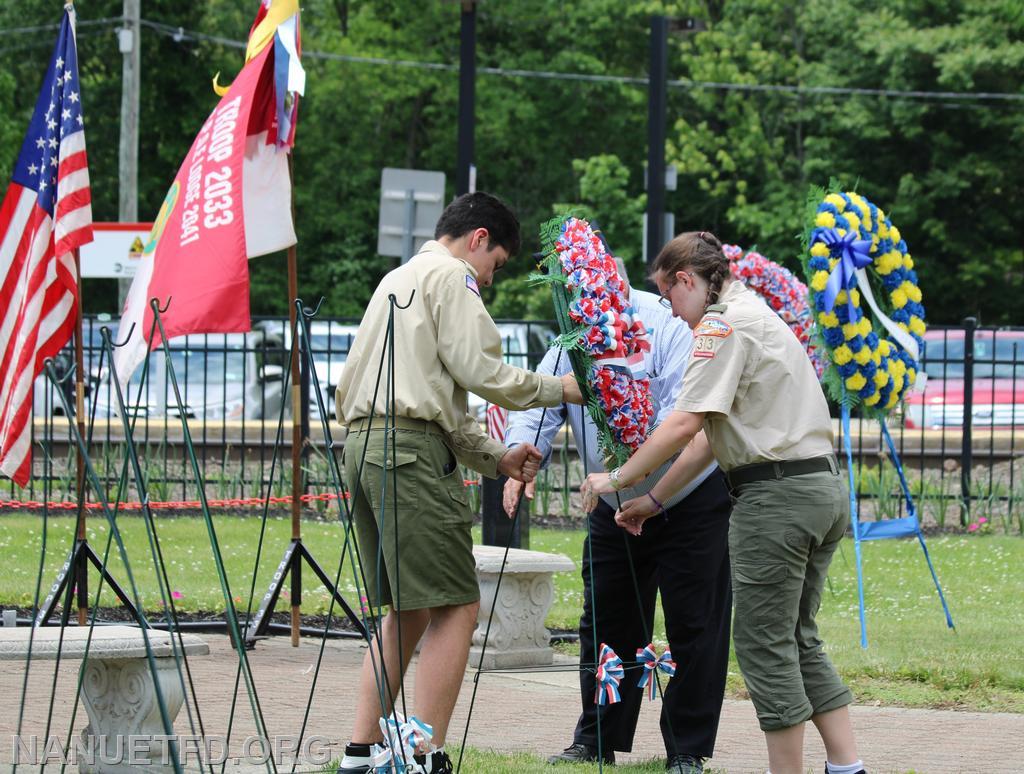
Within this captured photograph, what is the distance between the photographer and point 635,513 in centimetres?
530

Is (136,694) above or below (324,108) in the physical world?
below

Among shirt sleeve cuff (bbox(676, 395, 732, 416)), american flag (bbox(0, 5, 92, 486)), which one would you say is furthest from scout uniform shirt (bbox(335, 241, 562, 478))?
american flag (bbox(0, 5, 92, 486))

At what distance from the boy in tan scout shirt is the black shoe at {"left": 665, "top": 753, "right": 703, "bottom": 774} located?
35.4 inches

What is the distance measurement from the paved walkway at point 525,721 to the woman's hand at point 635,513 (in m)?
→ 0.54

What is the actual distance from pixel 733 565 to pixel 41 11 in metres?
32.8

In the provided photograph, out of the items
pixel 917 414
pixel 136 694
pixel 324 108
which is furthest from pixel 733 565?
pixel 324 108

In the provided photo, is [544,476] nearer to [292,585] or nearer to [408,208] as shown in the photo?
[408,208]

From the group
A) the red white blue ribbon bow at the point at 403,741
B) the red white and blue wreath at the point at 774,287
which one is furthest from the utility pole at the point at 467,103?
the red white blue ribbon bow at the point at 403,741

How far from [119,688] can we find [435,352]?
1.65 m

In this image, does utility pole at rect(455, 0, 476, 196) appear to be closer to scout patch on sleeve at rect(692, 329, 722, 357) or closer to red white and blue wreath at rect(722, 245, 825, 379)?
red white and blue wreath at rect(722, 245, 825, 379)

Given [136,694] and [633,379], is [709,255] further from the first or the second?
[136,694]

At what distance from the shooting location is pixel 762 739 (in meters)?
6.21

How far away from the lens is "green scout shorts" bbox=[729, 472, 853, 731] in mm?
4812

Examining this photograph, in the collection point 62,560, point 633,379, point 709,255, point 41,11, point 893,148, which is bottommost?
point 62,560
